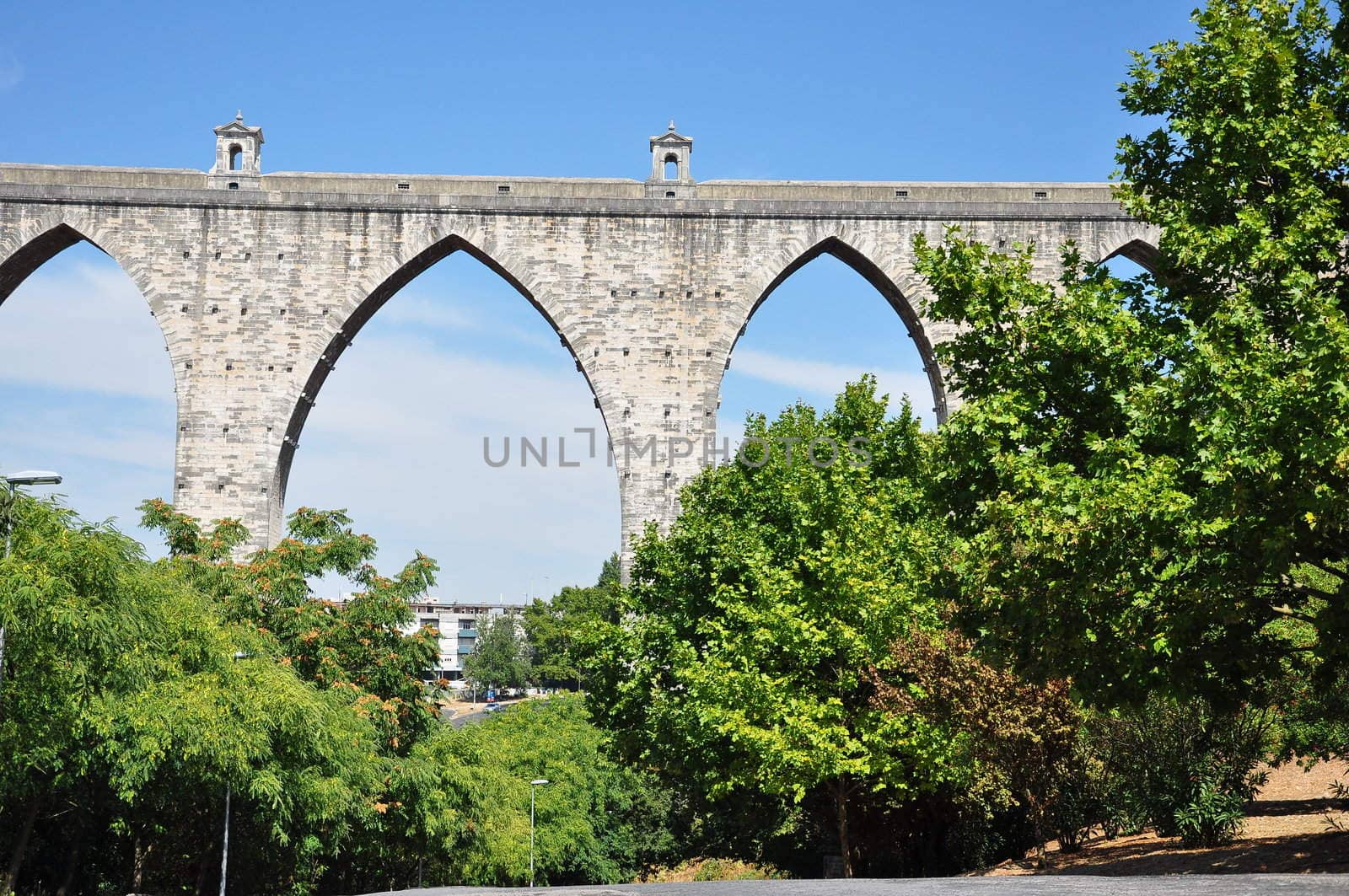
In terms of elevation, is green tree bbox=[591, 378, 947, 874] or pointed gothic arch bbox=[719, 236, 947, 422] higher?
pointed gothic arch bbox=[719, 236, 947, 422]

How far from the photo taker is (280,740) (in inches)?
692

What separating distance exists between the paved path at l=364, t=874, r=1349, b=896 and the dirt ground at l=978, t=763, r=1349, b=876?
1.25 metres

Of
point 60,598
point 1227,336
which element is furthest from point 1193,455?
point 60,598

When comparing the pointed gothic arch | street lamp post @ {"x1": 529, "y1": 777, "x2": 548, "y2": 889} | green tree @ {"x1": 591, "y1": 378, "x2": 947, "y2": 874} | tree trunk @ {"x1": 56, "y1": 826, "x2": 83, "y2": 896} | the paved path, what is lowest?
street lamp post @ {"x1": 529, "y1": 777, "x2": 548, "y2": 889}

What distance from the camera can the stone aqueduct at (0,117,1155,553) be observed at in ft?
98.6

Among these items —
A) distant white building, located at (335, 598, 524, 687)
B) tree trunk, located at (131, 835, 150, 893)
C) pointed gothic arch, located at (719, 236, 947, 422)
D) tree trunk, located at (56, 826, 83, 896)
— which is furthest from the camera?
distant white building, located at (335, 598, 524, 687)

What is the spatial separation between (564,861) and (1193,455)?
101 ft

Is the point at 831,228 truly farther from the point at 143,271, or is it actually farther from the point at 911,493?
the point at 143,271

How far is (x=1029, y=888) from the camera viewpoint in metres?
10.7

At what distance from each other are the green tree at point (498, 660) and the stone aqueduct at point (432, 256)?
248 ft

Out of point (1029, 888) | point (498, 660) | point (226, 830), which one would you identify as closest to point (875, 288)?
point (226, 830)

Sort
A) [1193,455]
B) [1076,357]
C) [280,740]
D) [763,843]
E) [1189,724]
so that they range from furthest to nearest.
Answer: [763,843] < [280,740] < [1189,724] < [1076,357] < [1193,455]

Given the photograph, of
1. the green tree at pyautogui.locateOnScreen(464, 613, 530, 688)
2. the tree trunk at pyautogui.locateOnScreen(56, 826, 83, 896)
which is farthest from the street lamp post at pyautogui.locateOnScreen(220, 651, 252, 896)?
the green tree at pyautogui.locateOnScreen(464, 613, 530, 688)

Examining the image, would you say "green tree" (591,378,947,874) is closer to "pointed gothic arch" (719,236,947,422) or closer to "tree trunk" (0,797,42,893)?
"pointed gothic arch" (719,236,947,422)
